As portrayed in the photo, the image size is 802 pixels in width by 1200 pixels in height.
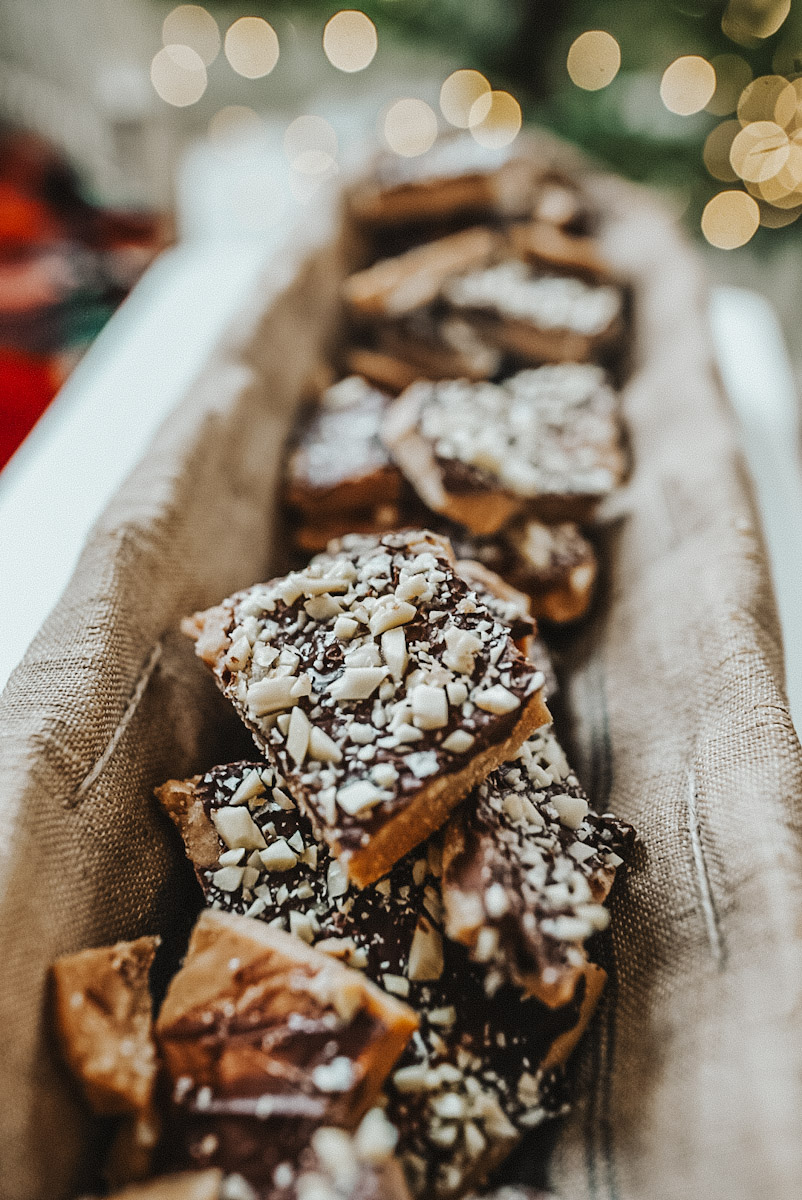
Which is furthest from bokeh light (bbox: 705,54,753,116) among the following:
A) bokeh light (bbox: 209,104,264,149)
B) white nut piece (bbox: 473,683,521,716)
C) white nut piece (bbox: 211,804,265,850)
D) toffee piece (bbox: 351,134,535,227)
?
white nut piece (bbox: 211,804,265,850)

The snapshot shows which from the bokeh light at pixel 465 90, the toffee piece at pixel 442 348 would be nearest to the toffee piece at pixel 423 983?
the toffee piece at pixel 442 348

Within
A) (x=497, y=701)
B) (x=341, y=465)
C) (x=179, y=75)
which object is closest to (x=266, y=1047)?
(x=497, y=701)

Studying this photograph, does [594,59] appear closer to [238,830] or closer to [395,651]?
[395,651]

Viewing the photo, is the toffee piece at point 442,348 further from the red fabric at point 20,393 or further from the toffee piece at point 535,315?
the red fabric at point 20,393

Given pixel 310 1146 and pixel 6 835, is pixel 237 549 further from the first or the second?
pixel 310 1146

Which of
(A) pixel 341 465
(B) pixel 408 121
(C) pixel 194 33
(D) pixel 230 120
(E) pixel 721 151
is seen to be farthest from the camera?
(D) pixel 230 120
